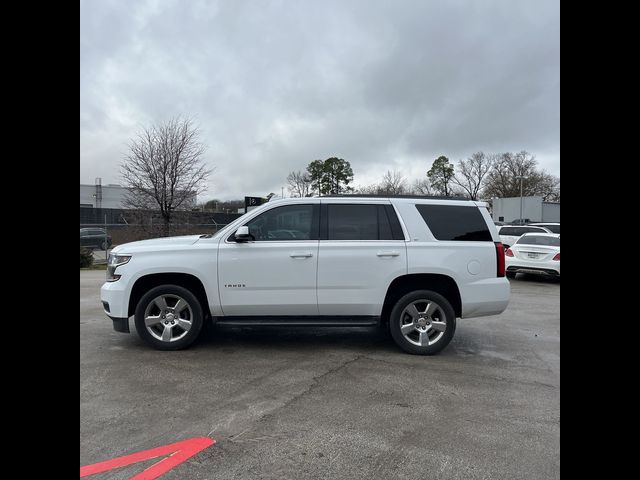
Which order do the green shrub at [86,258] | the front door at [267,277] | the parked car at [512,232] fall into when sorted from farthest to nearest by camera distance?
the parked car at [512,232] → the green shrub at [86,258] → the front door at [267,277]

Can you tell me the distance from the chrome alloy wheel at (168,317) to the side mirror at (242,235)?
1.04m

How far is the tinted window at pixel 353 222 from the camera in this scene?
5.67 metres

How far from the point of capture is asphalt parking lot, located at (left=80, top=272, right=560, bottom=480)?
301cm

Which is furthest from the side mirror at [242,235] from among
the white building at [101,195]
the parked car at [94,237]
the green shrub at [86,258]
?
the white building at [101,195]

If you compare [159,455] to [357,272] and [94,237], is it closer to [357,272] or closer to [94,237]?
[357,272]

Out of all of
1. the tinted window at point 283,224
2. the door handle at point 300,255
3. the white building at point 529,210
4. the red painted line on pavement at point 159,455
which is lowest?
the red painted line on pavement at point 159,455

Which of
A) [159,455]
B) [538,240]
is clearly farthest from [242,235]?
[538,240]

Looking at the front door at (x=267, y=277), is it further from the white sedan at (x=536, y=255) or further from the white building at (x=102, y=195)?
the white building at (x=102, y=195)

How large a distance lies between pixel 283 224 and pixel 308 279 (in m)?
0.80

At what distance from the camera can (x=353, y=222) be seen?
573 centimetres
